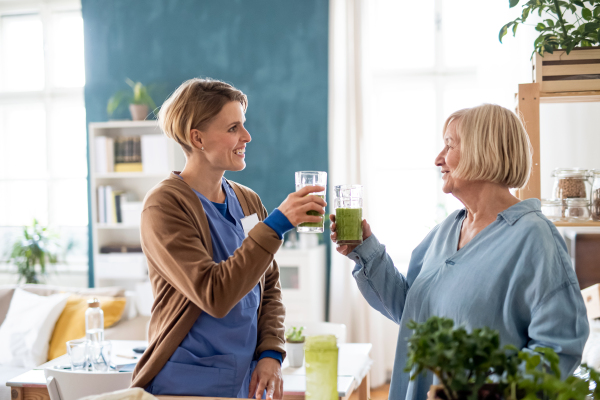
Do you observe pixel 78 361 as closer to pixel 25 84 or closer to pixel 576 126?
pixel 576 126

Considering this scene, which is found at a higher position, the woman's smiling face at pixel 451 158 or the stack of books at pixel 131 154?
the stack of books at pixel 131 154

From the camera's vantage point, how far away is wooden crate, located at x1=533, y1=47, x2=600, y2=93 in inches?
70.6

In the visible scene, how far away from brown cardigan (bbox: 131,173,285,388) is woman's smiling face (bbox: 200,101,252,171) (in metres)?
0.12

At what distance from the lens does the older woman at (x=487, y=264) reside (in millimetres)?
1110

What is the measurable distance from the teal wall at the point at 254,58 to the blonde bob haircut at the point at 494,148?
3238 millimetres

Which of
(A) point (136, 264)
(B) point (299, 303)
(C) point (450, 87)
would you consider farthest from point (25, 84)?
(C) point (450, 87)

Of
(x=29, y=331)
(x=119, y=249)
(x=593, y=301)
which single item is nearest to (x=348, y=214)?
(x=593, y=301)

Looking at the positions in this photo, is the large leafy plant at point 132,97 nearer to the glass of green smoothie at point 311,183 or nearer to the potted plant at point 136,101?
the potted plant at point 136,101

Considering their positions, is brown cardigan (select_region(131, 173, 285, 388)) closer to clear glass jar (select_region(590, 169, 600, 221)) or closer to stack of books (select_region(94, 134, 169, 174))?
clear glass jar (select_region(590, 169, 600, 221))

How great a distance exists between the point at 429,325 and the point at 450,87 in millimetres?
4024

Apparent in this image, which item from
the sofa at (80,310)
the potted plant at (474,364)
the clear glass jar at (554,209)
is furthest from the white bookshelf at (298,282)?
the potted plant at (474,364)

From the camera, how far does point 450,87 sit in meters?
4.50

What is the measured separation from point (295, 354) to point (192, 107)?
4.20 feet

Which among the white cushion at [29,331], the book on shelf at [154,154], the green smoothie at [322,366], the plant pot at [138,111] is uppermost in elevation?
the plant pot at [138,111]
